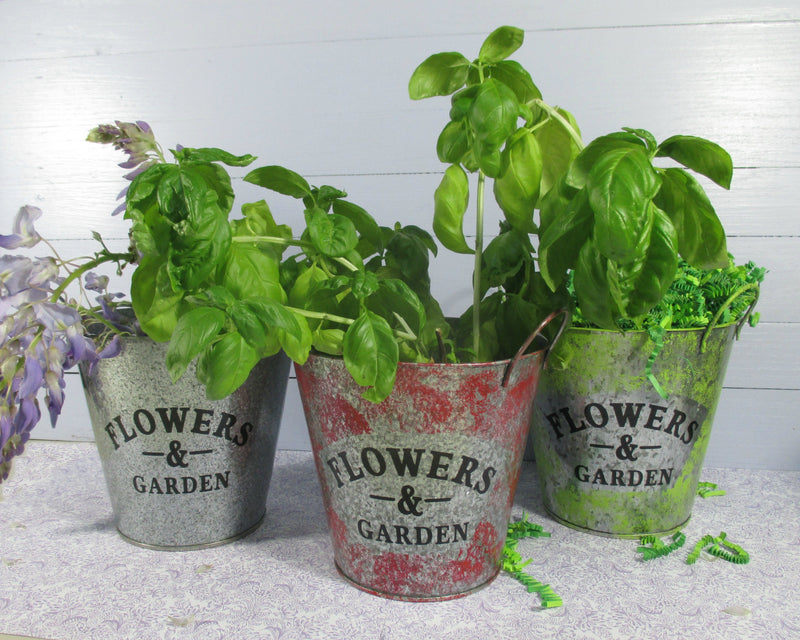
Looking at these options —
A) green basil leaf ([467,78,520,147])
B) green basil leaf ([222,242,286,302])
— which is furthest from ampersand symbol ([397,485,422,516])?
green basil leaf ([467,78,520,147])

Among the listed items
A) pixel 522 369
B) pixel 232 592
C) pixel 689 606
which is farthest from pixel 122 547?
pixel 689 606

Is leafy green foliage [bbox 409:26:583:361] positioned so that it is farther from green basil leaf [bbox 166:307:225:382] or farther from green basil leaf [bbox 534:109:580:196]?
green basil leaf [bbox 166:307:225:382]

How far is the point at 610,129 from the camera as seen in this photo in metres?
0.92

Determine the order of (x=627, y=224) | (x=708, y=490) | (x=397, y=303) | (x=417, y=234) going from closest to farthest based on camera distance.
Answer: (x=627, y=224) < (x=397, y=303) < (x=417, y=234) < (x=708, y=490)

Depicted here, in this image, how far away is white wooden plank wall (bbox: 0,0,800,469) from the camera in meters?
0.90

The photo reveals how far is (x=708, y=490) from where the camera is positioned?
2.83ft

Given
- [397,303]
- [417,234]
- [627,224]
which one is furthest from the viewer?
[417,234]

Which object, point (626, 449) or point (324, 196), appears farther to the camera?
point (626, 449)

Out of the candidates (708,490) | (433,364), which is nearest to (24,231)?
(433,364)

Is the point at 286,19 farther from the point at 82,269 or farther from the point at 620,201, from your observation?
the point at 620,201

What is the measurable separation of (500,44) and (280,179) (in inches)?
9.4

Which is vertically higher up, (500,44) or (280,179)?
(500,44)

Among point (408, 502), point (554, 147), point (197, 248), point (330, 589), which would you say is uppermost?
point (554, 147)

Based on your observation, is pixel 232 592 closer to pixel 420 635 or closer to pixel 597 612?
pixel 420 635
